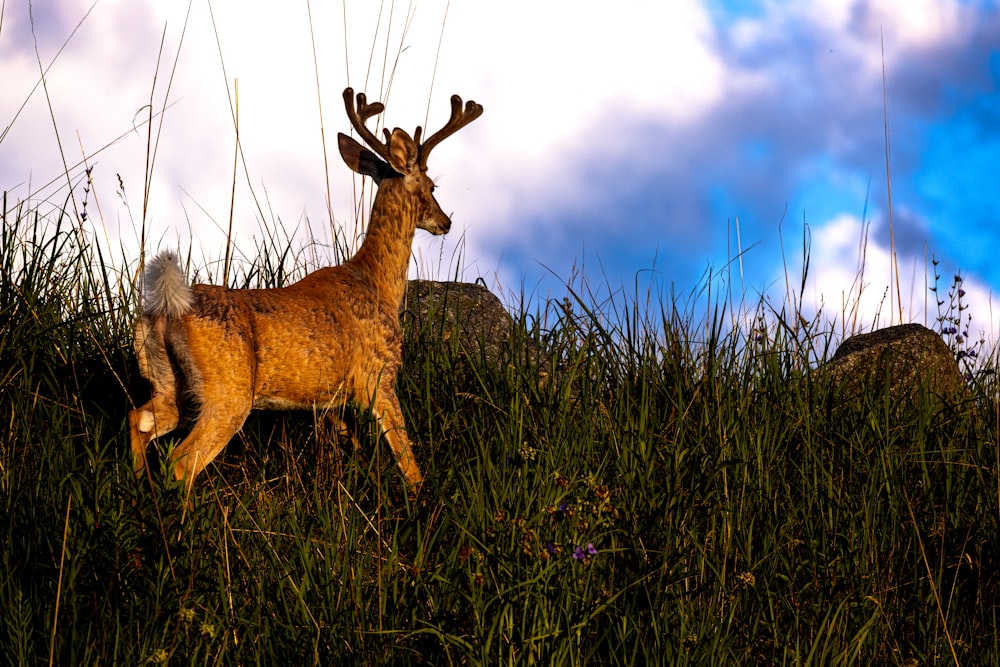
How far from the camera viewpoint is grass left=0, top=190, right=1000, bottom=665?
10.1 ft

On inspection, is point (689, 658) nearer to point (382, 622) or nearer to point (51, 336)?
point (382, 622)

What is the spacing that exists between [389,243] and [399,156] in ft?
1.53

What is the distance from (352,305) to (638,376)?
1.39 metres

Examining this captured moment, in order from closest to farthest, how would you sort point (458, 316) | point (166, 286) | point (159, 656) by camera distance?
point (159, 656), point (166, 286), point (458, 316)

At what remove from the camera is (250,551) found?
381 centimetres

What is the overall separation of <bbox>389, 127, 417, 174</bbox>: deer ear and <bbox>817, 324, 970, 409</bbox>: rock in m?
2.38

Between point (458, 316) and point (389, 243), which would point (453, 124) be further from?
point (458, 316)

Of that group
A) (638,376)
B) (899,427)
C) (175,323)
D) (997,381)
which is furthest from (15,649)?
(997,381)

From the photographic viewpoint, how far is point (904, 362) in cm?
625

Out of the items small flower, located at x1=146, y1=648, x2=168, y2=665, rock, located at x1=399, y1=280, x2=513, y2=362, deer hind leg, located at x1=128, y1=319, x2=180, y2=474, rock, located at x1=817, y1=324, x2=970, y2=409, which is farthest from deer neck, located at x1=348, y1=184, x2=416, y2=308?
small flower, located at x1=146, y1=648, x2=168, y2=665

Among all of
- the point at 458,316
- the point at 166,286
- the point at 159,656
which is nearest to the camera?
the point at 159,656

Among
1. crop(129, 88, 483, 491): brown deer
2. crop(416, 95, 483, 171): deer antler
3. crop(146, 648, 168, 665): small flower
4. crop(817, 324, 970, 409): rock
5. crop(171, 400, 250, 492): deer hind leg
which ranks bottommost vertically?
crop(146, 648, 168, 665): small flower

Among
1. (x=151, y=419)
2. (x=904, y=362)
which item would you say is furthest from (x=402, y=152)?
(x=904, y=362)

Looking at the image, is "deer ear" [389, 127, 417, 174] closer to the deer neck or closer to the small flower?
the deer neck
